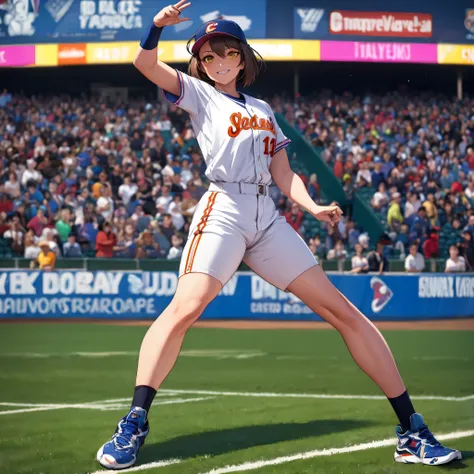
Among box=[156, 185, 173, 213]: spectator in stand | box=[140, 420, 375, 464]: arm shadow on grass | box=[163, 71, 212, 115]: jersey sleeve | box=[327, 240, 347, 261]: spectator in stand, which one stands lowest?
box=[140, 420, 375, 464]: arm shadow on grass

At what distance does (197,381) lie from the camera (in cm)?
859

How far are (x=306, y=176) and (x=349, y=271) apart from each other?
382 inches

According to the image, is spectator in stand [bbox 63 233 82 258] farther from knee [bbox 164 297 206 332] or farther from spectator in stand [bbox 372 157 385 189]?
knee [bbox 164 297 206 332]

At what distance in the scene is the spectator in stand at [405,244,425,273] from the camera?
18984 millimetres

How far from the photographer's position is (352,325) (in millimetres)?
5020

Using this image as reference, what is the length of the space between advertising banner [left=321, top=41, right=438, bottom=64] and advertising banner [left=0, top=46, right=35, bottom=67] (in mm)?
11228

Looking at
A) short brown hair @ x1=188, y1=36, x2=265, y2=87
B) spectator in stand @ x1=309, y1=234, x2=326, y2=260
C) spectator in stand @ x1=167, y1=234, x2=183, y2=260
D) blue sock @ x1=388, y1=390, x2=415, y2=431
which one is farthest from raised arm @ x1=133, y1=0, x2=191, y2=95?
spectator in stand @ x1=309, y1=234, x2=326, y2=260

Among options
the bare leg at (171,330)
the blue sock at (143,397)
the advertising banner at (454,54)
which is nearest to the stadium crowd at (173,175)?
the advertising banner at (454,54)

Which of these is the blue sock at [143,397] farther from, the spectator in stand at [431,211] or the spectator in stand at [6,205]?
the spectator in stand at [431,211]

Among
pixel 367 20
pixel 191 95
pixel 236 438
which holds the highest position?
pixel 367 20

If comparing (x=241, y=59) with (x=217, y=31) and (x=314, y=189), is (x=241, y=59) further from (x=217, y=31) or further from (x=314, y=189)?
(x=314, y=189)

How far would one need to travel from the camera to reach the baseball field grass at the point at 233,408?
4.75 meters

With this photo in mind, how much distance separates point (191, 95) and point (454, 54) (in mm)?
34576

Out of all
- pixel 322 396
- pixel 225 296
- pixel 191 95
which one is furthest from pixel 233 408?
pixel 225 296
